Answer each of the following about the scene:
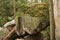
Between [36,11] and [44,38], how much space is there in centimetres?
117

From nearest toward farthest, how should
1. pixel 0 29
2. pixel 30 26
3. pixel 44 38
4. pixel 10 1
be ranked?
pixel 30 26 → pixel 44 38 → pixel 0 29 → pixel 10 1

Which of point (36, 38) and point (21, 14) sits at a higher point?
point (21, 14)

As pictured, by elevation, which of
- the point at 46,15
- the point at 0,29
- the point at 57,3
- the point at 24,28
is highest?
the point at 57,3

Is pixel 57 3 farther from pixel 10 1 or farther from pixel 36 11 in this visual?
pixel 10 1

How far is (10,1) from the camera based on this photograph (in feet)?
41.0

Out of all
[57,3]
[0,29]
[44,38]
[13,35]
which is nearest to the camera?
[57,3]

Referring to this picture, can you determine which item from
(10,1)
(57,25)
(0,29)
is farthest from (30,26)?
(10,1)

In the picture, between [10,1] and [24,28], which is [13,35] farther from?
[10,1]

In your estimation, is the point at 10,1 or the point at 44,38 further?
the point at 10,1

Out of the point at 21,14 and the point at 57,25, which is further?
the point at 21,14

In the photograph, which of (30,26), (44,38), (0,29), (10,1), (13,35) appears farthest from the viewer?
(10,1)

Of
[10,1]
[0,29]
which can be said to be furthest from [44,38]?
[10,1]

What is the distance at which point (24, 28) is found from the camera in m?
6.77

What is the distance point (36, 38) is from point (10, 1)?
19.8ft
